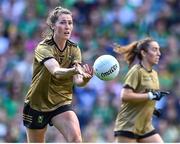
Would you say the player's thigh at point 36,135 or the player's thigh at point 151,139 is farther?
the player's thigh at point 151,139

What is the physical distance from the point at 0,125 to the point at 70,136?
4.80 metres

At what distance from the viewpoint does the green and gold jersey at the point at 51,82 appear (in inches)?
365

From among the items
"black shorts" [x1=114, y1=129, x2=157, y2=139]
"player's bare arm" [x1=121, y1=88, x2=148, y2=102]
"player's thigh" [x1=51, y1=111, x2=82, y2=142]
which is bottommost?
"black shorts" [x1=114, y1=129, x2=157, y2=139]

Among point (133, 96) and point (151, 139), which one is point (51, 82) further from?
point (151, 139)

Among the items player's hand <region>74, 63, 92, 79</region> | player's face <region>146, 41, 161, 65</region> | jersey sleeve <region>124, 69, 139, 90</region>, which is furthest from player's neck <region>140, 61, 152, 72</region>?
player's hand <region>74, 63, 92, 79</region>

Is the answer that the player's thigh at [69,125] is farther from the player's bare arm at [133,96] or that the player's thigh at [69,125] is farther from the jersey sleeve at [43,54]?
the player's bare arm at [133,96]

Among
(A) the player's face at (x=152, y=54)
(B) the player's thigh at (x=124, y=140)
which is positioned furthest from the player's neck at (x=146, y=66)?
(B) the player's thigh at (x=124, y=140)

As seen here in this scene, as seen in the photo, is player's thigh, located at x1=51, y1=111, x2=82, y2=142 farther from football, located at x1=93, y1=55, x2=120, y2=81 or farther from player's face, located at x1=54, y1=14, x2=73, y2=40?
player's face, located at x1=54, y1=14, x2=73, y2=40

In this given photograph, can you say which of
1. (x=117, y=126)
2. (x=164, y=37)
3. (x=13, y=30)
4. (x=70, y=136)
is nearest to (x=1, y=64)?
(x=13, y=30)

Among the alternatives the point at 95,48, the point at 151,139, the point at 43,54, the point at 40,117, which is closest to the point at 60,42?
the point at 43,54

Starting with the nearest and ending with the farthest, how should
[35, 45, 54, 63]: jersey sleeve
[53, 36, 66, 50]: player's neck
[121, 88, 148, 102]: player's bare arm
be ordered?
1. [35, 45, 54, 63]: jersey sleeve
2. [53, 36, 66, 50]: player's neck
3. [121, 88, 148, 102]: player's bare arm

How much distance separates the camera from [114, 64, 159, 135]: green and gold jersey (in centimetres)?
1038

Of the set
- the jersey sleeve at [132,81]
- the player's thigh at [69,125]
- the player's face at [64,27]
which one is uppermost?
the player's face at [64,27]

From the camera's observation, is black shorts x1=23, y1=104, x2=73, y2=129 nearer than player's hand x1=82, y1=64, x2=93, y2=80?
No
